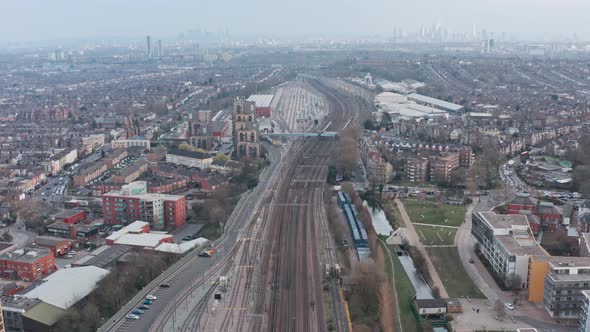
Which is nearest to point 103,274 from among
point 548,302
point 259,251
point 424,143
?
point 259,251

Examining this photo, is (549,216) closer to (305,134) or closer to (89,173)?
(89,173)

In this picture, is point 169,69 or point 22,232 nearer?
point 22,232

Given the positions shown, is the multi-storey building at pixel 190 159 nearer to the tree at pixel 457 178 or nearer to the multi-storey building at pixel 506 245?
the tree at pixel 457 178

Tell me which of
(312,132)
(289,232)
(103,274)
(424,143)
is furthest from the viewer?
(312,132)

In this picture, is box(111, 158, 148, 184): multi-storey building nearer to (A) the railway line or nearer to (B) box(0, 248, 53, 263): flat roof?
(A) the railway line

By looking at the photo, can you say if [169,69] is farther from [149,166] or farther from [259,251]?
[259,251]

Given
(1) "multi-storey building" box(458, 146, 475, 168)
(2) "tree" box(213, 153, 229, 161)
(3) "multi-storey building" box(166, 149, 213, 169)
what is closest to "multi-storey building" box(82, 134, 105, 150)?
(3) "multi-storey building" box(166, 149, 213, 169)

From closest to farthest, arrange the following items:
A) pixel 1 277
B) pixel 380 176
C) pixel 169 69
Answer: pixel 1 277
pixel 380 176
pixel 169 69
